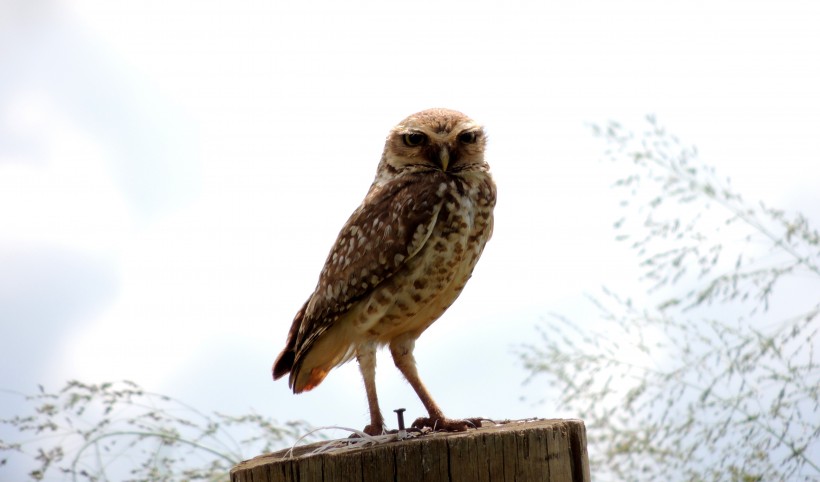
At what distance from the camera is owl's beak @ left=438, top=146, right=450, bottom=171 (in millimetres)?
3488

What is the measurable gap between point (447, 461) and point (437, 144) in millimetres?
1398

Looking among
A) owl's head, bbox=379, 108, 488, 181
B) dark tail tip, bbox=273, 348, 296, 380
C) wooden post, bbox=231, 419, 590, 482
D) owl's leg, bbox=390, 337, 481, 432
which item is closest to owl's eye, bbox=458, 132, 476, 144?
owl's head, bbox=379, 108, 488, 181

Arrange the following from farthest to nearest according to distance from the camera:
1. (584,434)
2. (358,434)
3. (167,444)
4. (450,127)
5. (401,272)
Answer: (167,444) → (450,127) → (401,272) → (358,434) → (584,434)

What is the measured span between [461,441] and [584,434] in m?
0.40

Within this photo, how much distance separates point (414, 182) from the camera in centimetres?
345

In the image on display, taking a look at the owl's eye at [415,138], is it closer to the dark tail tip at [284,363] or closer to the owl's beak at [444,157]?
the owl's beak at [444,157]

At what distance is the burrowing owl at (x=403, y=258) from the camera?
329 centimetres

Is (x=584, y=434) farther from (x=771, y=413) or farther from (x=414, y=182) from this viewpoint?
(x=771, y=413)

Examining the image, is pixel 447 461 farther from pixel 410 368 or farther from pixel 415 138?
pixel 415 138

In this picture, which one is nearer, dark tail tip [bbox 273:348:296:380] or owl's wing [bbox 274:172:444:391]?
owl's wing [bbox 274:172:444:391]

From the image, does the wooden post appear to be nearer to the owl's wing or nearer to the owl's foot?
the owl's foot

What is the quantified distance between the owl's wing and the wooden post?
2.85 feet

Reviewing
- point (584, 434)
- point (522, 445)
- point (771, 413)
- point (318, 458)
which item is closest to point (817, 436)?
point (771, 413)

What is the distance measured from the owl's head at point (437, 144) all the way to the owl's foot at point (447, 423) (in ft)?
2.90
